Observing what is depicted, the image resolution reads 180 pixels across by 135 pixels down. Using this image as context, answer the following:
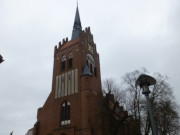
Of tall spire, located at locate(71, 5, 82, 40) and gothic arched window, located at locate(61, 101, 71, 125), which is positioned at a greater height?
tall spire, located at locate(71, 5, 82, 40)

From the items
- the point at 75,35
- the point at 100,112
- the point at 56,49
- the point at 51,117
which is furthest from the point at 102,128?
the point at 75,35

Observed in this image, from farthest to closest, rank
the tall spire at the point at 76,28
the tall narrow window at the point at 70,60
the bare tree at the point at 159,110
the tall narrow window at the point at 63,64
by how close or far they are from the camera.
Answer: the tall spire at the point at 76,28 < the tall narrow window at the point at 63,64 < the tall narrow window at the point at 70,60 < the bare tree at the point at 159,110

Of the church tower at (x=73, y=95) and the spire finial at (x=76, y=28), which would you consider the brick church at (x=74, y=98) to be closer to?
the church tower at (x=73, y=95)

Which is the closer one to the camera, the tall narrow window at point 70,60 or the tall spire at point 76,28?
the tall narrow window at point 70,60

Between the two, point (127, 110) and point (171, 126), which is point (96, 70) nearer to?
point (127, 110)

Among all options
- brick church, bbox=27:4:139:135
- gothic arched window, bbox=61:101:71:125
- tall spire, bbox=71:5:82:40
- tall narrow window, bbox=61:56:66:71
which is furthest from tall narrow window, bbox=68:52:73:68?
tall spire, bbox=71:5:82:40

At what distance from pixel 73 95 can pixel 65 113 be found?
2.62 metres

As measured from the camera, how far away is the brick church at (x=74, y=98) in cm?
2231

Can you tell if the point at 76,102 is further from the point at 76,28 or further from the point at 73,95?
the point at 76,28

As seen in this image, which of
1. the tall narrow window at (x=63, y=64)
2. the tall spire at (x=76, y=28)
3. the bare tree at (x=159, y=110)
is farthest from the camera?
the tall spire at (x=76, y=28)

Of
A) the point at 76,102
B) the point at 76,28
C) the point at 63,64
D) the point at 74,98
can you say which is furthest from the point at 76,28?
the point at 76,102

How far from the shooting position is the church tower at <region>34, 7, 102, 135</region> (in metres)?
22.6

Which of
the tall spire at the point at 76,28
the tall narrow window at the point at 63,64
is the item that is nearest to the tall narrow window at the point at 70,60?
the tall narrow window at the point at 63,64

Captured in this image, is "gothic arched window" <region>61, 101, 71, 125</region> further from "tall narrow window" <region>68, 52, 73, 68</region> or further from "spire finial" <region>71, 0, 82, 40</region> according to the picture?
"spire finial" <region>71, 0, 82, 40</region>
